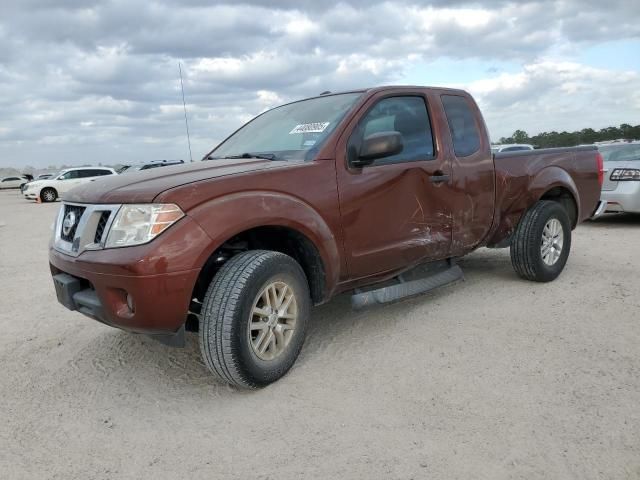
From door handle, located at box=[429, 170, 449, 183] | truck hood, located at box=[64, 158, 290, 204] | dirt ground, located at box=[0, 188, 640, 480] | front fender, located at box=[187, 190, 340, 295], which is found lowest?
dirt ground, located at box=[0, 188, 640, 480]

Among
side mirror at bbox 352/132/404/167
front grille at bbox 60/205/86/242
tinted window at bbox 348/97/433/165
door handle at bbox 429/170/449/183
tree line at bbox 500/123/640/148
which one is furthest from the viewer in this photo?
tree line at bbox 500/123/640/148

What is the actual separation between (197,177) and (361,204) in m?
1.14

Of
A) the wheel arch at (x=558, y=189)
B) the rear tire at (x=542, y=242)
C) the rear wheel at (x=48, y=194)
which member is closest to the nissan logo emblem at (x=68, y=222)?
the rear tire at (x=542, y=242)

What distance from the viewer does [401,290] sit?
4.05 metres

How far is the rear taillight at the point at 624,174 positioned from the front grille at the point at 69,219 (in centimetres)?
889

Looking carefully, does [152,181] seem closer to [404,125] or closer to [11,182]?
[404,125]

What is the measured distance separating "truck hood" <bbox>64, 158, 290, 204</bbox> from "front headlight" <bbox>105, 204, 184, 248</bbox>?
0.06 m

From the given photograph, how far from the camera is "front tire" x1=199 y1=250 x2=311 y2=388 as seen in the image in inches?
117

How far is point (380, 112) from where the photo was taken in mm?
4035

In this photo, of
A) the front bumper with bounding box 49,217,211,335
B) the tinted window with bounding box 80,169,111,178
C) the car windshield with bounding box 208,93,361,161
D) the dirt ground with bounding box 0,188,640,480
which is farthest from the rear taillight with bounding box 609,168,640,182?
the tinted window with bounding box 80,169,111,178

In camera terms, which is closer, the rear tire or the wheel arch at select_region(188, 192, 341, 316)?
the wheel arch at select_region(188, 192, 341, 316)

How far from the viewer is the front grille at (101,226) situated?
3023 millimetres

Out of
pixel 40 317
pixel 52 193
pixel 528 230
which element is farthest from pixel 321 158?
pixel 52 193

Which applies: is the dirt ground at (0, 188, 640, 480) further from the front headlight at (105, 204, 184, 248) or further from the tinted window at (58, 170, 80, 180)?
the tinted window at (58, 170, 80, 180)
